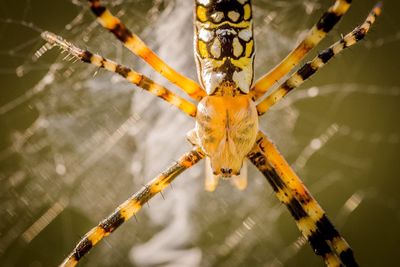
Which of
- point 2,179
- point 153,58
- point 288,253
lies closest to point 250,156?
point 153,58

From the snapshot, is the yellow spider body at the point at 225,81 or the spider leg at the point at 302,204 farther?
the spider leg at the point at 302,204

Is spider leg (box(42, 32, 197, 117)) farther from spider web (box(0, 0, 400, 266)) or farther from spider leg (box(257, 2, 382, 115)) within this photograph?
spider web (box(0, 0, 400, 266))

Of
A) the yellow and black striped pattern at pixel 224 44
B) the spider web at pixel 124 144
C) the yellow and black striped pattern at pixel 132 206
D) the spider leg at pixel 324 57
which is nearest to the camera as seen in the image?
the yellow and black striped pattern at pixel 224 44

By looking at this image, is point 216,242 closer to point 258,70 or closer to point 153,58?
point 258,70

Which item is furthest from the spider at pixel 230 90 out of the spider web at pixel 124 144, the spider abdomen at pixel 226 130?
the spider web at pixel 124 144

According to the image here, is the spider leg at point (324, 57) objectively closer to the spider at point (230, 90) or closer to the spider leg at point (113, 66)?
the spider at point (230, 90)

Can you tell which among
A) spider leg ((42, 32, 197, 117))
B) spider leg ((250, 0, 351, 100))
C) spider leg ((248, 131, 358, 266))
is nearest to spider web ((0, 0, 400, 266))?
spider leg ((248, 131, 358, 266))
